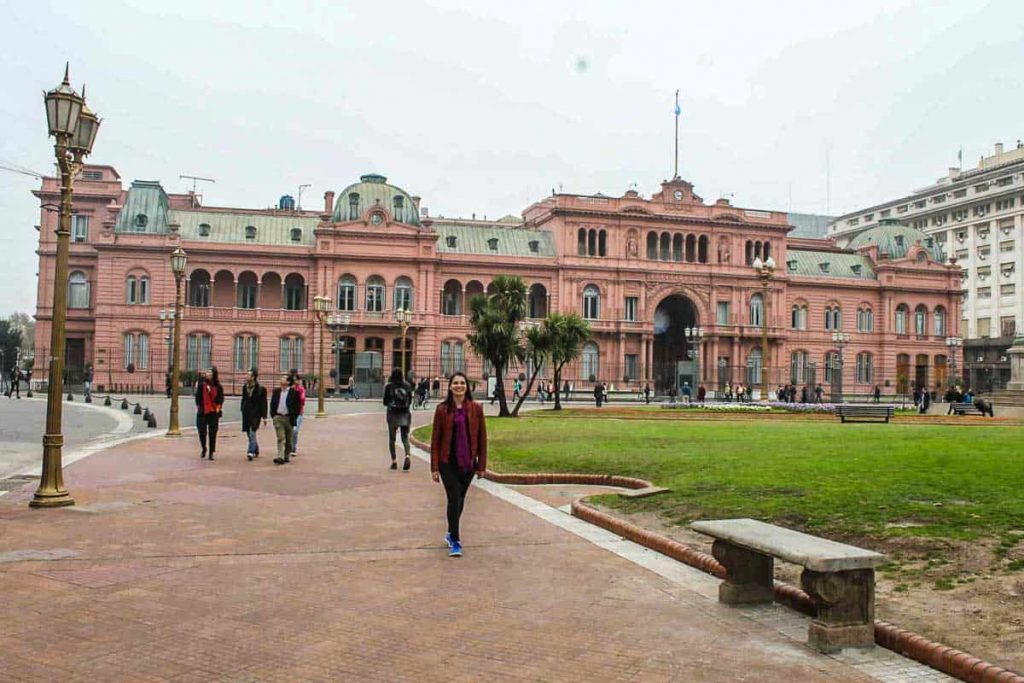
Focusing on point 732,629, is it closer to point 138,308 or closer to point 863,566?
point 863,566

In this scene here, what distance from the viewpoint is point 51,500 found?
12055mm

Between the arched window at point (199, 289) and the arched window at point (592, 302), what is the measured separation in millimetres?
27232

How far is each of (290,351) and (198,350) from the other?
20.2ft

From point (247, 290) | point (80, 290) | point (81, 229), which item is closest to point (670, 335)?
point (247, 290)

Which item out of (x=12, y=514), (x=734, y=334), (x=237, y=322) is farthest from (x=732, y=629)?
(x=734, y=334)

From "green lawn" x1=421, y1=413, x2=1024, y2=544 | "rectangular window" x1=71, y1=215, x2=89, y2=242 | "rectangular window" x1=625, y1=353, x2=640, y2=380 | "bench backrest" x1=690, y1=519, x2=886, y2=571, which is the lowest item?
"green lawn" x1=421, y1=413, x2=1024, y2=544

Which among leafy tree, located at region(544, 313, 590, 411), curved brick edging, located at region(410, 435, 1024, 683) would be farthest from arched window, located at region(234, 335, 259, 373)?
curved brick edging, located at region(410, 435, 1024, 683)

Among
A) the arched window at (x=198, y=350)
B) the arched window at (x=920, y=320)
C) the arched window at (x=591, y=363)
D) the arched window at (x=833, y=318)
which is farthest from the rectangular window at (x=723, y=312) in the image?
the arched window at (x=198, y=350)

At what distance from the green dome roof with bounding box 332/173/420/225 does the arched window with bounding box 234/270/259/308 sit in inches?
289

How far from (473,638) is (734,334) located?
220ft

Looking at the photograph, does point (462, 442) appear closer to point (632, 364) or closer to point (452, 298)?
point (452, 298)

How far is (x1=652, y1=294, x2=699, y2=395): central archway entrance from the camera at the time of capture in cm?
7300

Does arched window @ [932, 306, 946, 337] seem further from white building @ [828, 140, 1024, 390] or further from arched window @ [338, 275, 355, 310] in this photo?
arched window @ [338, 275, 355, 310]

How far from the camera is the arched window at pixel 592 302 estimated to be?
228 feet
